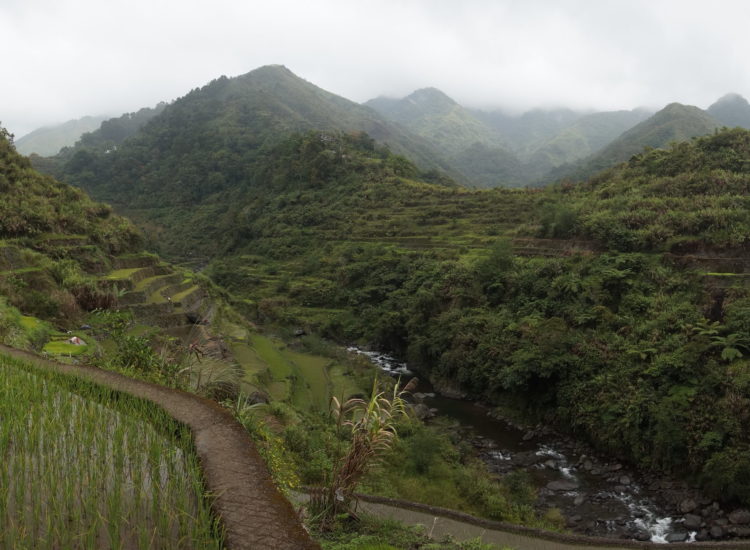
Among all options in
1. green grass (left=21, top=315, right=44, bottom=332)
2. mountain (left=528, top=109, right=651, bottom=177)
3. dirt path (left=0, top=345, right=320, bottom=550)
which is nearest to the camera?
dirt path (left=0, top=345, right=320, bottom=550)

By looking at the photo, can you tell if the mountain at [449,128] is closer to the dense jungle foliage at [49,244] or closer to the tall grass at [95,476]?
the dense jungle foliage at [49,244]

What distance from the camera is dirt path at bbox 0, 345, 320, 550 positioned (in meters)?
2.76

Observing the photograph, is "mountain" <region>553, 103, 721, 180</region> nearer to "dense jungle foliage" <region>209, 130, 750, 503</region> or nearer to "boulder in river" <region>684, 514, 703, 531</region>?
"dense jungle foliage" <region>209, 130, 750, 503</region>

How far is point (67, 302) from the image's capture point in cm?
1230

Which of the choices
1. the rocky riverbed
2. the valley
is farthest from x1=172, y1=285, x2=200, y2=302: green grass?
the rocky riverbed

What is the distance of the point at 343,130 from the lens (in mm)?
88750

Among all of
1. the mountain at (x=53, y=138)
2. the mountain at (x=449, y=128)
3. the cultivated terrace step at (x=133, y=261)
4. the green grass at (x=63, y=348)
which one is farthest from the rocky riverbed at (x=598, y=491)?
the mountain at (x=53, y=138)

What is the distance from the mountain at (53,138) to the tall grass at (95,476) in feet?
582

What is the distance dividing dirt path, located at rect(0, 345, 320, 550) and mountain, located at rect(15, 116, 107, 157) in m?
178

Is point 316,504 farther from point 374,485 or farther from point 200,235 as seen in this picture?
point 200,235

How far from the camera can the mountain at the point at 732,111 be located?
319ft

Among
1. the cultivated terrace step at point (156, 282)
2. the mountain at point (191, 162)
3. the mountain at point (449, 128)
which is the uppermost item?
the mountain at point (449, 128)

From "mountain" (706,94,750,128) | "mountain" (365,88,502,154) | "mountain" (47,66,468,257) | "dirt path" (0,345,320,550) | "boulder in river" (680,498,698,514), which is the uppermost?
"mountain" (365,88,502,154)

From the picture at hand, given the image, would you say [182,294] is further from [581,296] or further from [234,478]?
[581,296]
